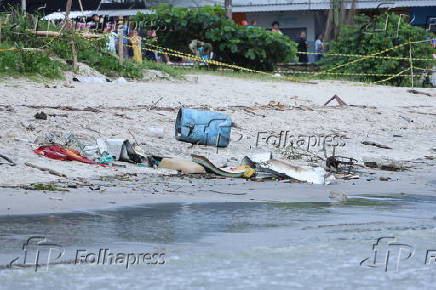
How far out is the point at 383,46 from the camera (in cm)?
2466

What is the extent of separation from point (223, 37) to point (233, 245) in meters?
17.7

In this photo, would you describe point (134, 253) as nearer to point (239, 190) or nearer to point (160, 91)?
point (239, 190)

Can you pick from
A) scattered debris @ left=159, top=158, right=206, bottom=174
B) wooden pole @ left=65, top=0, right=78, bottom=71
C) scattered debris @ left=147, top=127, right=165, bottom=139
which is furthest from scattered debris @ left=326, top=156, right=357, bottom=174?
wooden pole @ left=65, top=0, right=78, bottom=71

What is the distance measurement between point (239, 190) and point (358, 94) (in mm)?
11218

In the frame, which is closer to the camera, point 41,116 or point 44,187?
point 44,187

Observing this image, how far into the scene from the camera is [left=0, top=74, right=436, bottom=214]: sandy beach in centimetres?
867

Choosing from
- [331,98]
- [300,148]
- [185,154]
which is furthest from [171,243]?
[331,98]

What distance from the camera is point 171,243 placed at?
249 inches

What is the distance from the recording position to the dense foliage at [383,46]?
2439 centimetres

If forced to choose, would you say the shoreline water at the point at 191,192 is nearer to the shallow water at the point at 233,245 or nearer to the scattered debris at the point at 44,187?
the scattered debris at the point at 44,187

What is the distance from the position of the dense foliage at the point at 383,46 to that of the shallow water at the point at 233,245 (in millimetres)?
16578

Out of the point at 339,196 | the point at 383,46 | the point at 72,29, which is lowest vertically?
the point at 339,196

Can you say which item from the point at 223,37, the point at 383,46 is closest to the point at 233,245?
the point at 223,37

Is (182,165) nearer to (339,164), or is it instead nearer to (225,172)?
(225,172)
